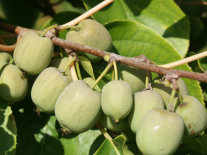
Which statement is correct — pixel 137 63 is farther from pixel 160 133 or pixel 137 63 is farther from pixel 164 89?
pixel 160 133

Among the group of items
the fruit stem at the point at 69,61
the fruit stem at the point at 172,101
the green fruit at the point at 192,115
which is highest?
the fruit stem at the point at 69,61

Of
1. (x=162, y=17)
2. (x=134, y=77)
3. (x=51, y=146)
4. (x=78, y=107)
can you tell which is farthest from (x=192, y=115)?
(x=162, y=17)

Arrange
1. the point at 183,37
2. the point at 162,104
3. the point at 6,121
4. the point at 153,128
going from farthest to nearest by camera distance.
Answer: the point at 183,37, the point at 6,121, the point at 162,104, the point at 153,128

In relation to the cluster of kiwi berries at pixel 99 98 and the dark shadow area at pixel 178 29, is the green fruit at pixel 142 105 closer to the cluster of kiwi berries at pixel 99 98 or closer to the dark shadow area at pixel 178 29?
the cluster of kiwi berries at pixel 99 98

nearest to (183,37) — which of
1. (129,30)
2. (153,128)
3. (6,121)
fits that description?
(129,30)

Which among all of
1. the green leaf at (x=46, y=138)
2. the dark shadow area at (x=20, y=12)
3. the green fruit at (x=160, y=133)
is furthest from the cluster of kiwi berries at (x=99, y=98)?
the dark shadow area at (x=20, y=12)

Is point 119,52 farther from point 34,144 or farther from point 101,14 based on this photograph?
point 34,144
